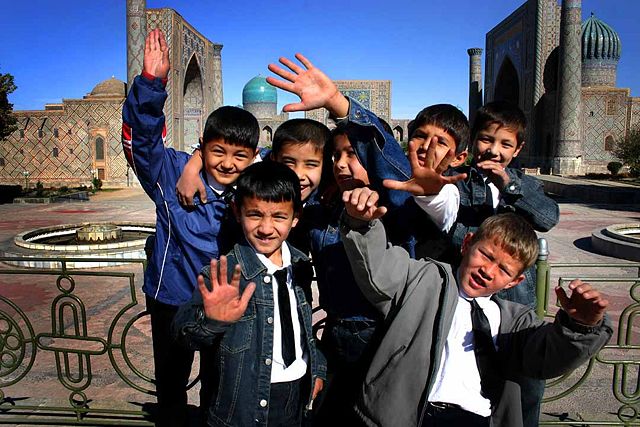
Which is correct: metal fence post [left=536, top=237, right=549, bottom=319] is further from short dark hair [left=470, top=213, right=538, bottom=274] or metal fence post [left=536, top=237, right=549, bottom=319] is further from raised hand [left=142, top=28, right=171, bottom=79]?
raised hand [left=142, top=28, right=171, bottom=79]

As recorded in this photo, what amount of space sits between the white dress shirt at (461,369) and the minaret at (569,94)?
838 inches

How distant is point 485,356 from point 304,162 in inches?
29.4

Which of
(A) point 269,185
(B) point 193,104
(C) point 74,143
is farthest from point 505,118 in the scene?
(B) point 193,104

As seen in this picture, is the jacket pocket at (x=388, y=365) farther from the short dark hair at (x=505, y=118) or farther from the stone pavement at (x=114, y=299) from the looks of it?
the stone pavement at (x=114, y=299)

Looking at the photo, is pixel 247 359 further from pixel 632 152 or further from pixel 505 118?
pixel 632 152

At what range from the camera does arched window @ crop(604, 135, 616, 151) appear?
22609 millimetres

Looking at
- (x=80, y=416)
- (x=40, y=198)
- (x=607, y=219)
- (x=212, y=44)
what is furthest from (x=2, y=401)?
(x=212, y=44)

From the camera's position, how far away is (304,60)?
1423 millimetres

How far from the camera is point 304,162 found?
5.26 feet

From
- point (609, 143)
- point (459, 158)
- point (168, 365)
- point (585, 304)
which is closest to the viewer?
point (585, 304)

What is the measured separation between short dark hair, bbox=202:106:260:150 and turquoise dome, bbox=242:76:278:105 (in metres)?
33.3

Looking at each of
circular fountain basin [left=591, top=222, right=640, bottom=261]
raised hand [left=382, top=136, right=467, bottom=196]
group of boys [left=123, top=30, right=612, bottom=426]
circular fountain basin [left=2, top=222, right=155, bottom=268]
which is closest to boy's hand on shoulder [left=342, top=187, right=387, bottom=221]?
group of boys [left=123, top=30, right=612, bottom=426]

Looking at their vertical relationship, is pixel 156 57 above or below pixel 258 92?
below

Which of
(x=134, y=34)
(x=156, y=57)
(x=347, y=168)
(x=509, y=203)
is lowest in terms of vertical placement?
(x=509, y=203)
